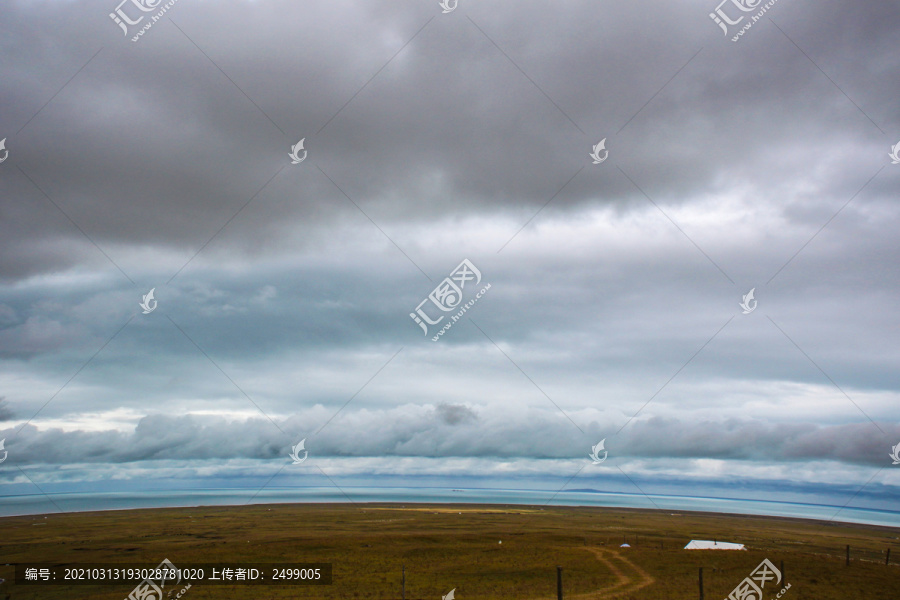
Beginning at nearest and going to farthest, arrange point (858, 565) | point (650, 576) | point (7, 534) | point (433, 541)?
1. point (650, 576)
2. point (858, 565)
3. point (433, 541)
4. point (7, 534)

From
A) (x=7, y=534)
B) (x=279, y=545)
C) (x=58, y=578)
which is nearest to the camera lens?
(x=58, y=578)

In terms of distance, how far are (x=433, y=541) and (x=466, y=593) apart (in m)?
46.5

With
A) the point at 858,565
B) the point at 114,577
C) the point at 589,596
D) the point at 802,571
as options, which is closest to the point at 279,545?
the point at 114,577

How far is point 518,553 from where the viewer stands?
78.4 meters

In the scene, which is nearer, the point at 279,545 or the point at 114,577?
the point at 114,577

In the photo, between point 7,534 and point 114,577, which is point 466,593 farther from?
point 7,534
